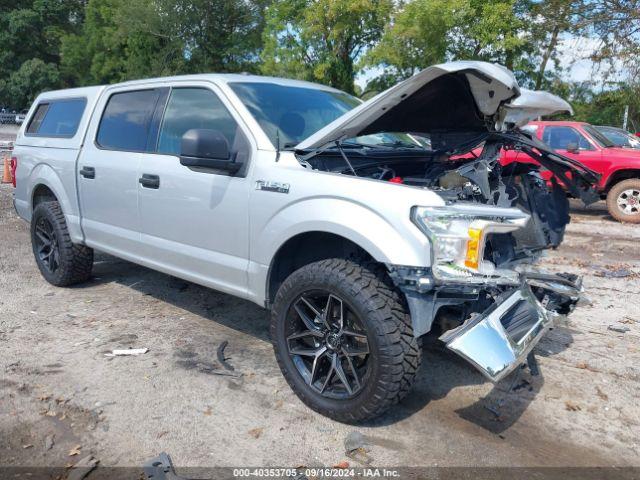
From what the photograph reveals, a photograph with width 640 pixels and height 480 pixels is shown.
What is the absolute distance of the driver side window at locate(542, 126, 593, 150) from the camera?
431 inches

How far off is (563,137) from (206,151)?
31.0 ft

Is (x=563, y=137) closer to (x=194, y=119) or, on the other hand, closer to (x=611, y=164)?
(x=611, y=164)

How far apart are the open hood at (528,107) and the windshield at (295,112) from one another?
3.24 ft

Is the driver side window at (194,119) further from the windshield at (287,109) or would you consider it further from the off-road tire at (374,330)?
the off-road tire at (374,330)

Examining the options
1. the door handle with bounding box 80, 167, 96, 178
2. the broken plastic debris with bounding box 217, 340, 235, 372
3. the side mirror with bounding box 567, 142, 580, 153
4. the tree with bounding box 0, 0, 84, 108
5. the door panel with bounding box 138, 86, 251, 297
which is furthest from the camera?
the tree with bounding box 0, 0, 84, 108

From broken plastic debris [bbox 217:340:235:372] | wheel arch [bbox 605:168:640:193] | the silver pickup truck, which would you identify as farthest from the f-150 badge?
wheel arch [bbox 605:168:640:193]

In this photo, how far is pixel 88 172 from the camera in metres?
5.12

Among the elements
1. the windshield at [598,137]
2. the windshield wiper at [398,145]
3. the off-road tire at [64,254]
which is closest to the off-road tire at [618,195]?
the windshield at [598,137]

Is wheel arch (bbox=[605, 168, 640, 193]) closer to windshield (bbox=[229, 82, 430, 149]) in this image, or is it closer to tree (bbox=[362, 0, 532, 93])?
windshield (bbox=[229, 82, 430, 149])

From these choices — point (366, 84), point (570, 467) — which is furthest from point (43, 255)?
point (366, 84)

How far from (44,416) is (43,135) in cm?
359

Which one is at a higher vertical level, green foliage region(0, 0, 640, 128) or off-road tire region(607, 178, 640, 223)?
green foliage region(0, 0, 640, 128)

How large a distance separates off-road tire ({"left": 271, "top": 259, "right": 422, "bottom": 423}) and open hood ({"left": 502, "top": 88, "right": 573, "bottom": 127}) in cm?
141

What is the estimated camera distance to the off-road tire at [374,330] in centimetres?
301
